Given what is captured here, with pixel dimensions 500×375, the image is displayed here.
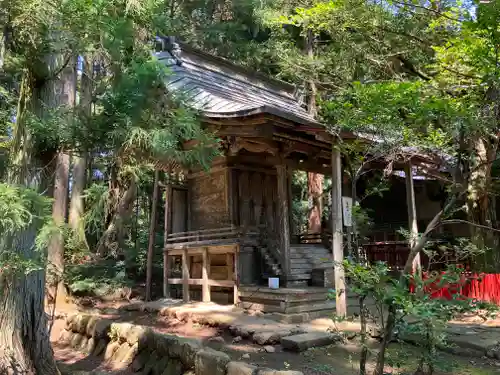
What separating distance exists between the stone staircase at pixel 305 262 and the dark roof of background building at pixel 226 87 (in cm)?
328

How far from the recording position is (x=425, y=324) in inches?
126

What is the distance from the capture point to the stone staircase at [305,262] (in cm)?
921

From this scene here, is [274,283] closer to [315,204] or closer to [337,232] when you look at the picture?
[337,232]

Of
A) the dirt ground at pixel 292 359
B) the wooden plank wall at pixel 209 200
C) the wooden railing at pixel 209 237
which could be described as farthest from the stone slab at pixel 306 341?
the wooden plank wall at pixel 209 200

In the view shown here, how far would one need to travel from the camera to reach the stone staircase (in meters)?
9.21

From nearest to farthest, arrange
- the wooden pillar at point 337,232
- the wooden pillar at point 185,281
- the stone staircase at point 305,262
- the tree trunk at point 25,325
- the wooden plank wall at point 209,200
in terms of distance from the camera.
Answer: the tree trunk at point 25,325 < the wooden pillar at point 337,232 < the stone staircase at point 305,262 < the wooden pillar at point 185,281 < the wooden plank wall at point 209,200

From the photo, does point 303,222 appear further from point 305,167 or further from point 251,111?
point 251,111

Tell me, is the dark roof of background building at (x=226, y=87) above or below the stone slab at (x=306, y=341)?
above

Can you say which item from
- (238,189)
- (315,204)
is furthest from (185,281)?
(315,204)

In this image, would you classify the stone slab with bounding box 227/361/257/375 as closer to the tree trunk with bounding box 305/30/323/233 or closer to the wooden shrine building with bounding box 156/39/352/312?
the wooden shrine building with bounding box 156/39/352/312

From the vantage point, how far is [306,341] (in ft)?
19.2

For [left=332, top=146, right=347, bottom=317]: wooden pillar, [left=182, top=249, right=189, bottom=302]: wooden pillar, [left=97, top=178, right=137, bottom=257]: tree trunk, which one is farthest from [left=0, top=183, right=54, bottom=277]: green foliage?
[left=97, top=178, right=137, bottom=257]: tree trunk

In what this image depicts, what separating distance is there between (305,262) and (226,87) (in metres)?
4.81

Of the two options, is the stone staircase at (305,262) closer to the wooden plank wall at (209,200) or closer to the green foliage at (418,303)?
the wooden plank wall at (209,200)
